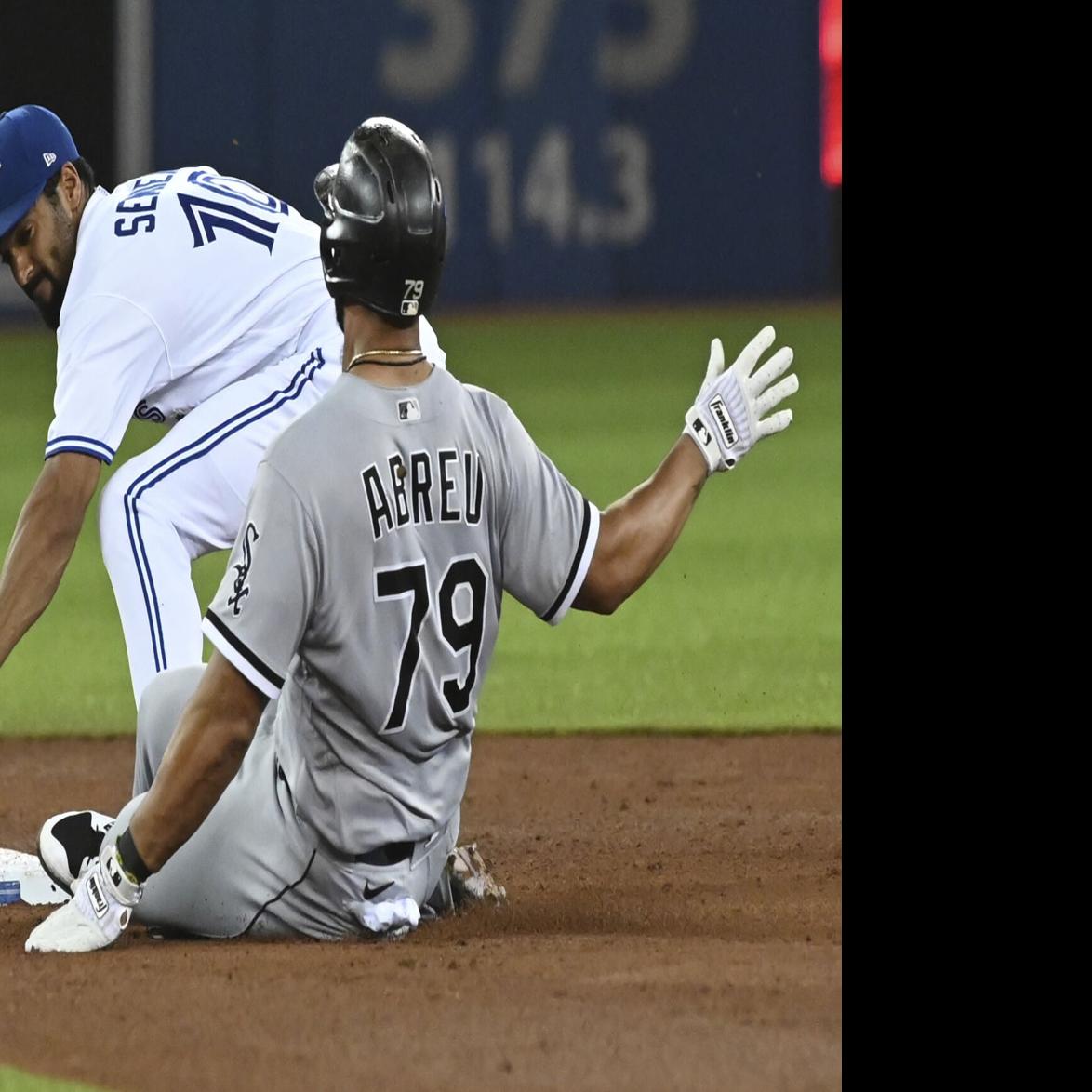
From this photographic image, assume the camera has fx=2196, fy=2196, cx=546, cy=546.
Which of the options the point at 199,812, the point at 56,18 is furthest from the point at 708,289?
the point at 199,812

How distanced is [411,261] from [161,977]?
4.43 feet

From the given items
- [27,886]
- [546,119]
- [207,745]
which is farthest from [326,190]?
[546,119]

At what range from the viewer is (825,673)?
25.8ft

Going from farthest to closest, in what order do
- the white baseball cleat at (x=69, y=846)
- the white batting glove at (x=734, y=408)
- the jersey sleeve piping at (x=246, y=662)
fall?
the white baseball cleat at (x=69, y=846) < the white batting glove at (x=734, y=408) < the jersey sleeve piping at (x=246, y=662)

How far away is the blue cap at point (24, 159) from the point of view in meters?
4.95

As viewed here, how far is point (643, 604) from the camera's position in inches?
368

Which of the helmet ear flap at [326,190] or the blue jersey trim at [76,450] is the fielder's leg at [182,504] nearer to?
the blue jersey trim at [76,450]

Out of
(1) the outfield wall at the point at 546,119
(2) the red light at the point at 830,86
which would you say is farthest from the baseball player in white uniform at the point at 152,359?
(1) the outfield wall at the point at 546,119

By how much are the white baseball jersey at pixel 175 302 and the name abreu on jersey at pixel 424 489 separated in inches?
44.0

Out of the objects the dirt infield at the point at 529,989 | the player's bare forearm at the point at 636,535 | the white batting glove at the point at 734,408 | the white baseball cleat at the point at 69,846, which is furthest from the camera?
the white baseball cleat at the point at 69,846

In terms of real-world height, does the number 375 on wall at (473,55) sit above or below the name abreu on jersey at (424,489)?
above

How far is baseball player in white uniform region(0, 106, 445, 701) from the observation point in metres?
4.91

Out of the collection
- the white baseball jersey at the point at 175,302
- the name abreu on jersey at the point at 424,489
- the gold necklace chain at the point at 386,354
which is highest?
the white baseball jersey at the point at 175,302
